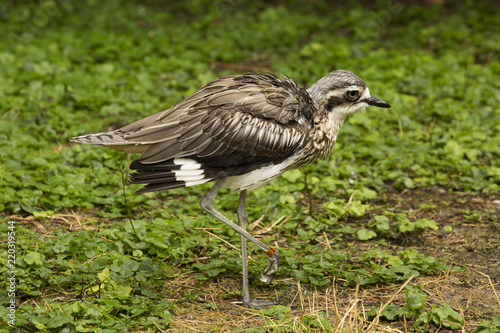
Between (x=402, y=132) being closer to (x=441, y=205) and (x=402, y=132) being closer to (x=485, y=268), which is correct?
(x=441, y=205)

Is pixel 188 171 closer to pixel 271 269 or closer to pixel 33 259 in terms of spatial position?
pixel 271 269

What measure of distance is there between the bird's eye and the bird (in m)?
0.03

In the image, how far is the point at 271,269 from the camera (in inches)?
180

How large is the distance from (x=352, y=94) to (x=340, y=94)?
4.4 inches

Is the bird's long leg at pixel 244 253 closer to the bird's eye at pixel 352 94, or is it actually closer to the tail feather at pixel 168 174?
the tail feather at pixel 168 174

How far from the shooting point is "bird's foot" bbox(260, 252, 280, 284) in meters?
4.51

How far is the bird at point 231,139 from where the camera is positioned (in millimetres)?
4289

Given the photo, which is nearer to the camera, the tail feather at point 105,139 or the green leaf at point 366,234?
the tail feather at point 105,139

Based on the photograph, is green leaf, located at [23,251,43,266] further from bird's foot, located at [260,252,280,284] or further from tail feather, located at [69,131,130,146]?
bird's foot, located at [260,252,280,284]

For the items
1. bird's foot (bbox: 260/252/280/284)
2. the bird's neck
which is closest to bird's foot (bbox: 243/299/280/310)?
bird's foot (bbox: 260/252/280/284)

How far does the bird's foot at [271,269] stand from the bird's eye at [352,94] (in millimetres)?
1395

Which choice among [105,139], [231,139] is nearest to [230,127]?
[231,139]

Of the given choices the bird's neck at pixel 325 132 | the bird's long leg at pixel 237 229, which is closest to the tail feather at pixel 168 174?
the bird's long leg at pixel 237 229

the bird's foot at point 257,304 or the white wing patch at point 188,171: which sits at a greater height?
the white wing patch at point 188,171
